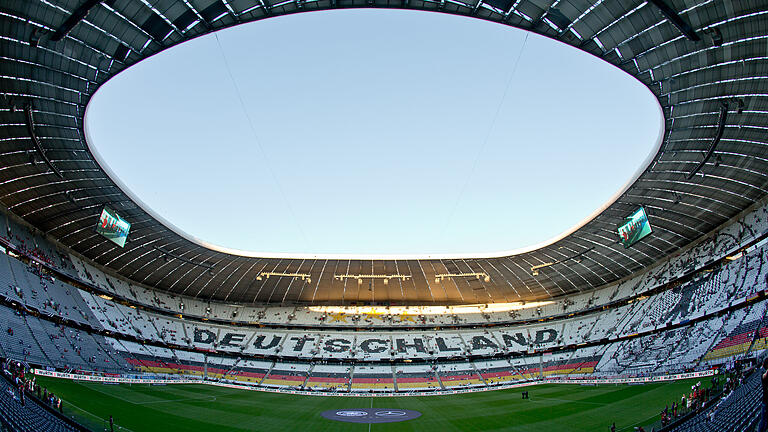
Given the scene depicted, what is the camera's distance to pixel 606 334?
184ft

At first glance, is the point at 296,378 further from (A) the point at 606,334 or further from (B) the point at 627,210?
(B) the point at 627,210

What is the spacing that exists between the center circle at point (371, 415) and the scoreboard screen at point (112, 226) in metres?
26.0

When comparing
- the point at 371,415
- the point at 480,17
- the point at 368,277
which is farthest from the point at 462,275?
the point at 480,17

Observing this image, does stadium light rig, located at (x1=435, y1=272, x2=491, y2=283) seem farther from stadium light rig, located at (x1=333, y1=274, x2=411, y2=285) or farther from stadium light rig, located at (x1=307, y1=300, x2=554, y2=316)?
stadium light rig, located at (x1=307, y1=300, x2=554, y2=316)

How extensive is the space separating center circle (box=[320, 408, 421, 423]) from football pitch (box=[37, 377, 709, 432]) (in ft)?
3.40

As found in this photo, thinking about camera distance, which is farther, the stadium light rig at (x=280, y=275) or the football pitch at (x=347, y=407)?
the stadium light rig at (x=280, y=275)

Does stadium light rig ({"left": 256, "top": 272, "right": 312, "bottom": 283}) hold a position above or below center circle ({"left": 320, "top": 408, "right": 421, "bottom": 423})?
above

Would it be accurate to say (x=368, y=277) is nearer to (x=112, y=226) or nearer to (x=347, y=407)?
(x=347, y=407)

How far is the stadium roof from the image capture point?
22.1 meters

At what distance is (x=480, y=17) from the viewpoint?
23328 millimetres

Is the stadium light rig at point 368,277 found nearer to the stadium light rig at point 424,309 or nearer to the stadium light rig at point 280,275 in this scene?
the stadium light rig at point 280,275

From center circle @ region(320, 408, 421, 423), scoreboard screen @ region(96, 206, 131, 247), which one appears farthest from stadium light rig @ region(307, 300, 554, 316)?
center circle @ region(320, 408, 421, 423)

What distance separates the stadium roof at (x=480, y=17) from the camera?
72.6 ft

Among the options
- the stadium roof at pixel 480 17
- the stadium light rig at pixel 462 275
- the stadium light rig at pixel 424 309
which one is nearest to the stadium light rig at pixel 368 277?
the stadium roof at pixel 480 17
